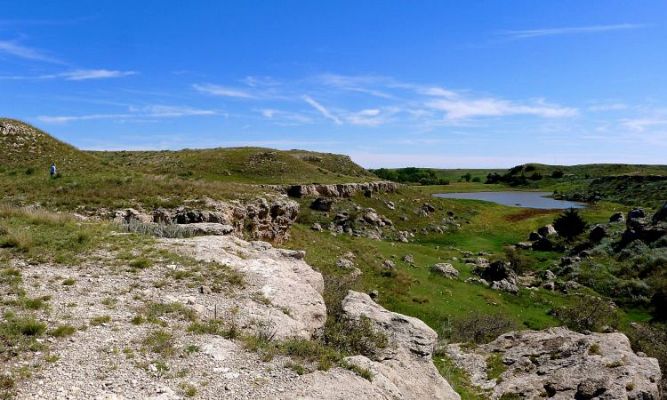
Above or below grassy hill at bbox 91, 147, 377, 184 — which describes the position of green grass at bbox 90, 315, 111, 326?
below

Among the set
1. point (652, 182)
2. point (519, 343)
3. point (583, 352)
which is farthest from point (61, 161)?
point (652, 182)

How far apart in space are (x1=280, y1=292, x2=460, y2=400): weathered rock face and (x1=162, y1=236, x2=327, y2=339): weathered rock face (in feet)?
6.02

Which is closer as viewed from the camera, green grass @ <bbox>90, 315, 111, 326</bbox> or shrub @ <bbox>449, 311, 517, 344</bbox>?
green grass @ <bbox>90, 315, 111, 326</bbox>

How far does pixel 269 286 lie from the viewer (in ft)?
54.2

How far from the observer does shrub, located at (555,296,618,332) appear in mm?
26781

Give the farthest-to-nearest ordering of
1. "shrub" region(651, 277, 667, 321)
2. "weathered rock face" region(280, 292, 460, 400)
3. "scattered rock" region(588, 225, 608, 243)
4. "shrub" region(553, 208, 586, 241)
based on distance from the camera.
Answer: "shrub" region(553, 208, 586, 241) → "scattered rock" region(588, 225, 608, 243) → "shrub" region(651, 277, 667, 321) → "weathered rock face" region(280, 292, 460, 400)

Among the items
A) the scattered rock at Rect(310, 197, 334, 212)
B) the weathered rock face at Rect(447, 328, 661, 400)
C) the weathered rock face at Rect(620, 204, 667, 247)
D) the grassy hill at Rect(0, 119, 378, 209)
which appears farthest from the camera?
the scattered rock at Rect(310, 197, 334, 212)

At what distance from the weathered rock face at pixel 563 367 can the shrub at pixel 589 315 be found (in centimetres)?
697

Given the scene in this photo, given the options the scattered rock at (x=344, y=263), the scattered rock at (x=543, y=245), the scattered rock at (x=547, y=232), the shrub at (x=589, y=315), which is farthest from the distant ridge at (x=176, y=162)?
the shrub at (x=589, y=315)

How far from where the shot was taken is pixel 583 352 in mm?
18078

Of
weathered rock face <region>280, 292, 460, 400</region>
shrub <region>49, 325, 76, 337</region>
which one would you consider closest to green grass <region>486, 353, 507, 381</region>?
weathered rock face <region>280, 292, 460, 400</region>

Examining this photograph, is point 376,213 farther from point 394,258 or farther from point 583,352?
point 583,352

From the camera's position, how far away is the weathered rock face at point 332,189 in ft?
216

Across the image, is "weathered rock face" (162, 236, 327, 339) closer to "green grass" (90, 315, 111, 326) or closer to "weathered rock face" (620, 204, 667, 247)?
"green grass" (90, 315, 111, 326)
